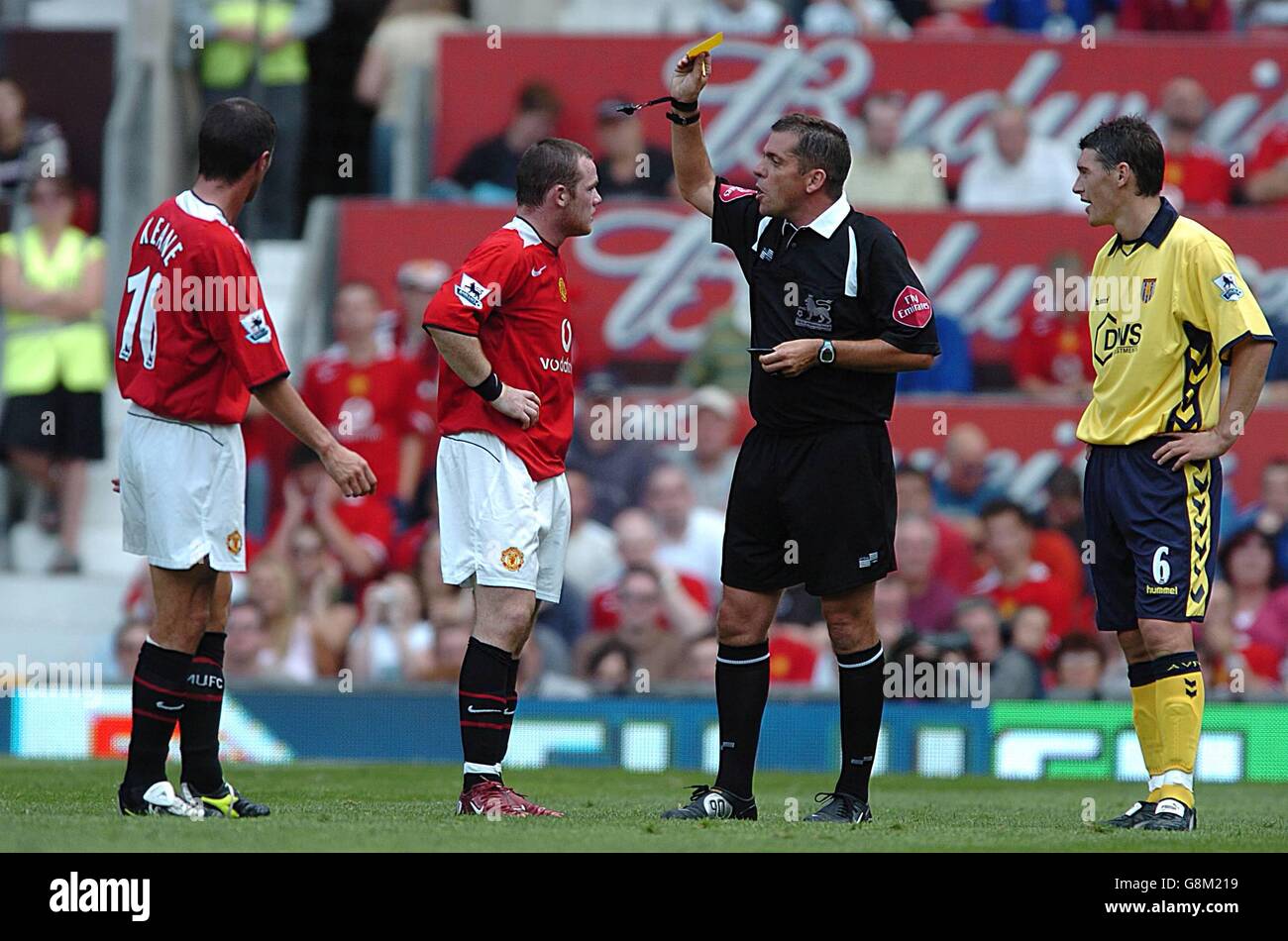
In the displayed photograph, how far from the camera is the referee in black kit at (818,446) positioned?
7.25 m

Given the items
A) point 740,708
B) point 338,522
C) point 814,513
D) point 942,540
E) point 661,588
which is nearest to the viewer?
point 814,513

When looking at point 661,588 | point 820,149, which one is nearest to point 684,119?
point 820,149

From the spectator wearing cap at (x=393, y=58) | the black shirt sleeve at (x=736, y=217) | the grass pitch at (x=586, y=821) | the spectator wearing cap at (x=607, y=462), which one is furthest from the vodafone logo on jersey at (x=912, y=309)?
the spectator wearing cap at (x=393, y=58)

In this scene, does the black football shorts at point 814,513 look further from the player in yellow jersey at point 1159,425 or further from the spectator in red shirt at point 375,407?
the spectator in red shirt at point 375,407

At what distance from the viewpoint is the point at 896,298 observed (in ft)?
23.7

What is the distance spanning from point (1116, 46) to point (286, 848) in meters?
11.6

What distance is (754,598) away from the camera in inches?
291

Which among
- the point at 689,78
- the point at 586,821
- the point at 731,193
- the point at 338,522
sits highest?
the point at 689,78

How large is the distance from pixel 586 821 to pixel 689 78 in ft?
8.66

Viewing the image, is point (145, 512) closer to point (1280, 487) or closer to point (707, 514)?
point (707, 514)

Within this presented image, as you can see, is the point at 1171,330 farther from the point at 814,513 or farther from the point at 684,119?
the point at 684,119

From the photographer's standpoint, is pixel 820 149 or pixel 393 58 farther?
pixel 393 58

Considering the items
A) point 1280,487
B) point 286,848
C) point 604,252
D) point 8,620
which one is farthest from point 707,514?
point 286,848

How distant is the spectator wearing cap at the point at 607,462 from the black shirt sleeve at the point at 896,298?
6.01 metres
